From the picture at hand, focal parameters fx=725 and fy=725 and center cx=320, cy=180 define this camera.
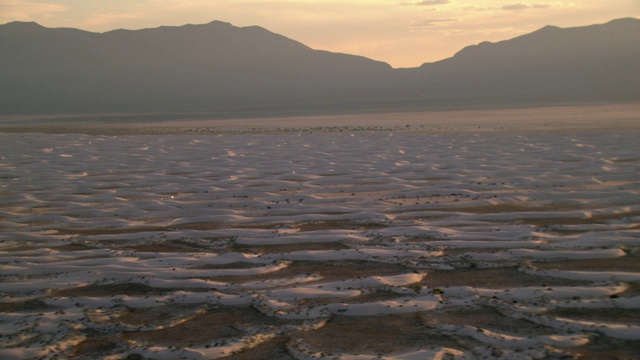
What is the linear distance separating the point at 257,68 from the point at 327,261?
350ft

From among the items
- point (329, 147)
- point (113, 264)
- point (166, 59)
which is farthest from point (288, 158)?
point (166, 59)

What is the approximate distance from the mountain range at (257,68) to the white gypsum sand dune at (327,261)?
219 ft

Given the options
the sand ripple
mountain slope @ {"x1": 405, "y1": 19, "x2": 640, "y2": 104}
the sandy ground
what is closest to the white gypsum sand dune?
the sand ripple

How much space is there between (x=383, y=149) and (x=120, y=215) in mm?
7377

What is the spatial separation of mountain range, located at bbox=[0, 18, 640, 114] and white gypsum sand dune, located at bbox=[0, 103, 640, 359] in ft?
219

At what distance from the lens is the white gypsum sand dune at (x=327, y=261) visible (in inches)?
160

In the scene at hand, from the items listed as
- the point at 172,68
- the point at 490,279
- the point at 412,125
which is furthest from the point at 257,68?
the point at 490,279

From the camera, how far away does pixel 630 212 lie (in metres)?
7.39

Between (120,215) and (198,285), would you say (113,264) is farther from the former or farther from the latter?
(120,215)

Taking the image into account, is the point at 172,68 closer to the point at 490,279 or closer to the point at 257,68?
the point at 257,68

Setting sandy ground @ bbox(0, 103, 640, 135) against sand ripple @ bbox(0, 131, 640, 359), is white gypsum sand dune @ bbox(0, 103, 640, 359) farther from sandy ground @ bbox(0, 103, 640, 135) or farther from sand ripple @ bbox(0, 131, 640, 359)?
sandy ground @ bbox(0, 103, 640, 135)

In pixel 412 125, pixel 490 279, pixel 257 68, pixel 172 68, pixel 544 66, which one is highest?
pixel 172 68

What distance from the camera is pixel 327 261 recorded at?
19.1 ft

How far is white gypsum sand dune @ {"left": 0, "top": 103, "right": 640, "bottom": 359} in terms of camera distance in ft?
13.4
